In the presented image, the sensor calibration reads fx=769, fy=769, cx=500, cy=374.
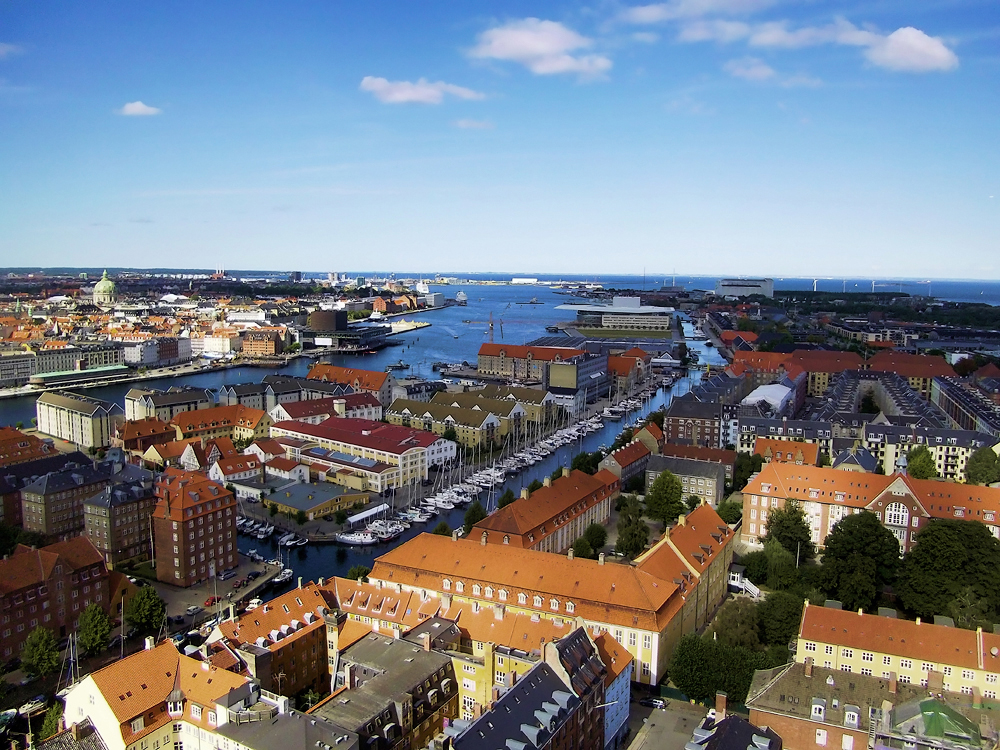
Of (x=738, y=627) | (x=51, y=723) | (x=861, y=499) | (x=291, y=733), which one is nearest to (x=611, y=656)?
(x=738, y=627)

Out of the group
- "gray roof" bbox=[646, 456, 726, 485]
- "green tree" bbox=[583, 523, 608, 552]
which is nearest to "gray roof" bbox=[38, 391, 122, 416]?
"green tree" bbox=[583, 523, 608, 552]

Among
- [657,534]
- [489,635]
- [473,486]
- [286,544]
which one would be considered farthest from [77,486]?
[657,534]

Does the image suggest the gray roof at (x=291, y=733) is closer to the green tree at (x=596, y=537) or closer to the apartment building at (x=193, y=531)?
the apartment building at (x=193, y=531)

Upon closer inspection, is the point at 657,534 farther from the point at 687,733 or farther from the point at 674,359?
the point at 674,359

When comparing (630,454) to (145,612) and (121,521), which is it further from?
(145,612)

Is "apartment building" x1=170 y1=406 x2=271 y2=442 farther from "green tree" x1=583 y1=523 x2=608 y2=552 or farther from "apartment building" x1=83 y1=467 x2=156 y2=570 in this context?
"green tree" x1=583 y1=523 x2=608 y2=552

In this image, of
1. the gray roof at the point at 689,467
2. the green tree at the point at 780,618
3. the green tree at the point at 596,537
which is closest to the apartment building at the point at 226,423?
the gray roof at the point at 689,467
